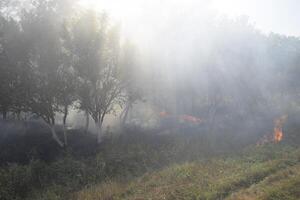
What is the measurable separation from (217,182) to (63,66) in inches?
611

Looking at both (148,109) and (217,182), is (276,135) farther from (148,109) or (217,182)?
(148,109)

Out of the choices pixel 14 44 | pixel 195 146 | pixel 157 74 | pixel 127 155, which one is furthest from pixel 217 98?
pixel 14 44

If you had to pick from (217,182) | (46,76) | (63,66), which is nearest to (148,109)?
(63,66)

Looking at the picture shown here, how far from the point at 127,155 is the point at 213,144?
7.43 m

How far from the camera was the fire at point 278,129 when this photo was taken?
27.6m

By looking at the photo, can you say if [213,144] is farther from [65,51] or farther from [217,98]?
[65,51]

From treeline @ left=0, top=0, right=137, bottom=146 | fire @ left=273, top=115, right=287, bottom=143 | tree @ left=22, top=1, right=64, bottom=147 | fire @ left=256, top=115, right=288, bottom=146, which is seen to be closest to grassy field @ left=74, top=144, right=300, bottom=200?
fire @ left=256, top=115, right=288, bottom=146

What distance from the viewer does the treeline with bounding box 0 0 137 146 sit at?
84.4 ft


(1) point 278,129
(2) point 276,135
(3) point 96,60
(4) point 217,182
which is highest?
(3) point 96,60

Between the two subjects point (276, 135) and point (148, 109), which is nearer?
point (276, 135)

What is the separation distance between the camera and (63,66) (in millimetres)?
26547

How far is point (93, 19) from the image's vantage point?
25.4m

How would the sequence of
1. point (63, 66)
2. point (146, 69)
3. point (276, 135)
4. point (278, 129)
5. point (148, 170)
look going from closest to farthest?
point (148, 170) → point (63, 66) → point (276, 135) → point (278, 129) → point (146, 69)

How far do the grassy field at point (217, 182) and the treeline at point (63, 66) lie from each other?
29.9ft
